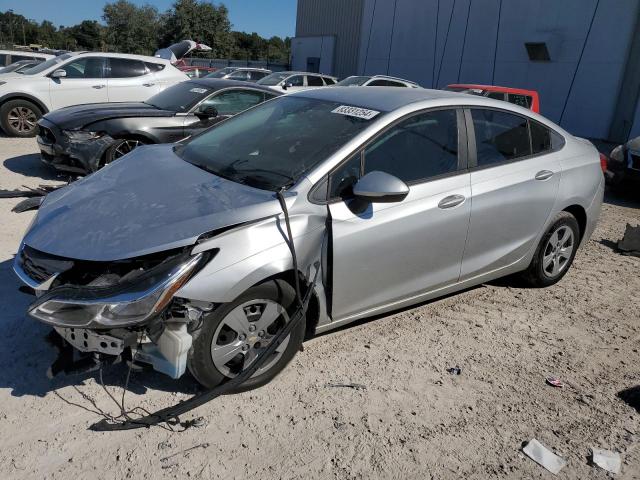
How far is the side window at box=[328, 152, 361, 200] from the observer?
3219 millimetres

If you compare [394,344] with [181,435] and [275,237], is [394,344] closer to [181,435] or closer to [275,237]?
[275,237]

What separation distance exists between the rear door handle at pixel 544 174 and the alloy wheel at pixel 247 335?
2.39 metres

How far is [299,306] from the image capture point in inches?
121

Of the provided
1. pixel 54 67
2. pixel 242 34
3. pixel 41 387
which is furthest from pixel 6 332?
pixel 242 34

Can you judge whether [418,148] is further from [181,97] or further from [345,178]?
[181,97]

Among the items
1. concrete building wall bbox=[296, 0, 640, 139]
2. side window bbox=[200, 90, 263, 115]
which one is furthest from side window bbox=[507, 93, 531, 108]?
side window bbox=[200, 90, 263, 115]

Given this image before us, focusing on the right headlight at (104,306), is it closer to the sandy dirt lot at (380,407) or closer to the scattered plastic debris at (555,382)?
the sandy dirt lot at (380,407)

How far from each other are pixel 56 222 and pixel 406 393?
2200 mm

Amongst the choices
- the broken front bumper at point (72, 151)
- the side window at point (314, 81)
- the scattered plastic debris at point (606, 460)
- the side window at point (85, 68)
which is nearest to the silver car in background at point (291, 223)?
the scattered plastic debris at point (606, 460)

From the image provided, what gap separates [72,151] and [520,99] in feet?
30.8

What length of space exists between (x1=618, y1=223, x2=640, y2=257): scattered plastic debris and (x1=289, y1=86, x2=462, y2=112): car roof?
329 cm

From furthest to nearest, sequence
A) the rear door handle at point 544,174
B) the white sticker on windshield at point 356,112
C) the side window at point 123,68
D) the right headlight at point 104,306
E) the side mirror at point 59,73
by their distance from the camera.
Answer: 1. the side window at point 123,68
2. the side mirror at point 59,73
3. the rear door handle at point 544,174
4. the white sticker on windshield at point 356,112
5. the right headlight at point 104,306

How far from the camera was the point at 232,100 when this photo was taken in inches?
322

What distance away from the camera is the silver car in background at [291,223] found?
2686 millimetres
